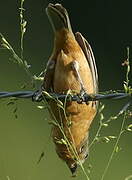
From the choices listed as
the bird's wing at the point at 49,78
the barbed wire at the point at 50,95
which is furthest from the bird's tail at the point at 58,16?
the barbed wire at the point at 50,95

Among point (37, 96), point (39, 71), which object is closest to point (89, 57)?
point (37, 96)

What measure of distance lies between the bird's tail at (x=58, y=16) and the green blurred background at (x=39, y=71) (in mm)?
1280

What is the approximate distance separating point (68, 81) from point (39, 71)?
1.41m

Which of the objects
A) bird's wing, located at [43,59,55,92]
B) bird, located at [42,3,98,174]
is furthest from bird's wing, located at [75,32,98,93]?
bird's wing, located at [43,59,55,92]

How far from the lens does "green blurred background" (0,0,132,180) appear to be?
15.1 ft

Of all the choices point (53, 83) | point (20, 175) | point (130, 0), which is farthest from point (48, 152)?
point (53, 83)

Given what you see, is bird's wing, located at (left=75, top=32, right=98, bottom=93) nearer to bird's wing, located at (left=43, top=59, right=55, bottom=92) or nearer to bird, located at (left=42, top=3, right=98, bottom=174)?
bird, located at (left=42, top=3, right=98, bottom=174)

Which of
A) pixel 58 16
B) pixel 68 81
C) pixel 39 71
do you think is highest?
pixel 58 16

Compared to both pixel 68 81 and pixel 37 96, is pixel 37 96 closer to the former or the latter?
pixel 37 96

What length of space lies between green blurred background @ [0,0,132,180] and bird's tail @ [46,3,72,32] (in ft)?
4.20

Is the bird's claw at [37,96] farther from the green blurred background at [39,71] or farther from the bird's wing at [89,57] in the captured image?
the green blurred background at [39,71]

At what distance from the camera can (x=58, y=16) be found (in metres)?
3.19

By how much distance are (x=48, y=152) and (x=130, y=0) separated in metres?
0.95

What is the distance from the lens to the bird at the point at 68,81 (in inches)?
125
